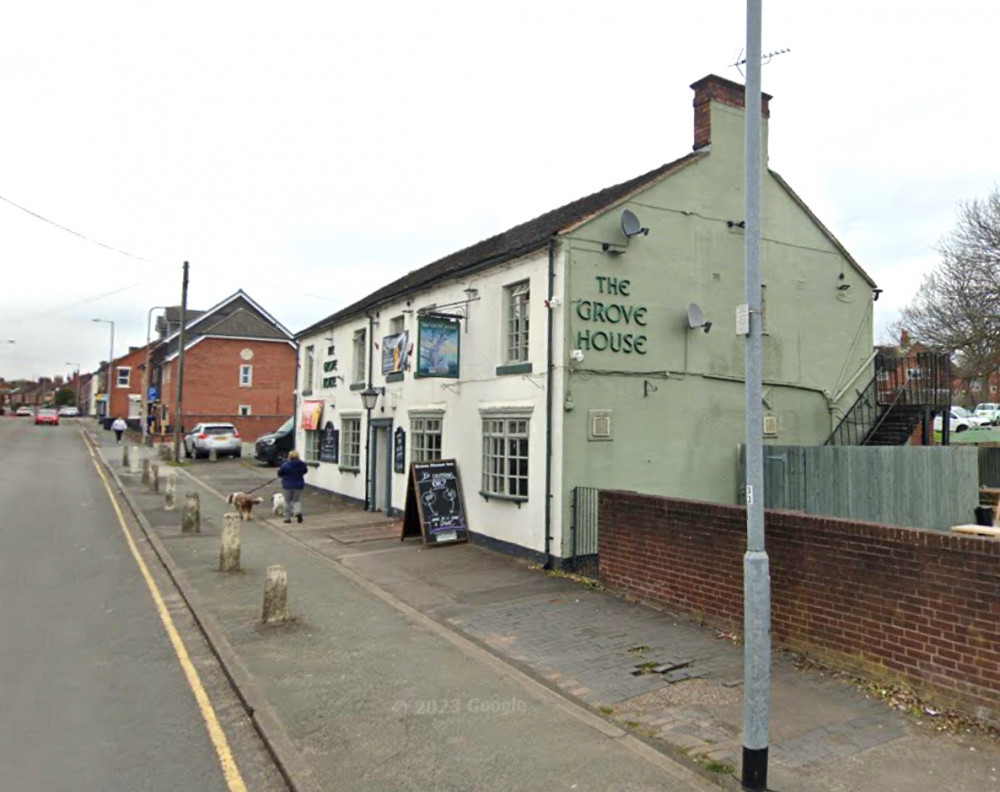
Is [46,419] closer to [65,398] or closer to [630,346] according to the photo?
[630,346]

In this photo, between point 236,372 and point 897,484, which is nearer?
point 897,484

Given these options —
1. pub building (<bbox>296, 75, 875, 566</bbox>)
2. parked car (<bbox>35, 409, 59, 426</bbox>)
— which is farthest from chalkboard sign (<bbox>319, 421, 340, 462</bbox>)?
parked car (<bbox>35, 409, 59, 426</bbox>)

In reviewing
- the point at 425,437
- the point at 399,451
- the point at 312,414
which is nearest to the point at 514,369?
the point at 425,437

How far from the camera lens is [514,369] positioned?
504 inches

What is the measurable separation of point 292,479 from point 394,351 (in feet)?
12.6

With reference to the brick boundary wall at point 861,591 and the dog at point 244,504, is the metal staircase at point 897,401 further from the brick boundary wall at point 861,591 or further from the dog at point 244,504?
the dog at point 244,504

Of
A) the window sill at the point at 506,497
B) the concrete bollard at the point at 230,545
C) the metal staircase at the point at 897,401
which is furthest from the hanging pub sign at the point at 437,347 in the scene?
the metal staircase at the point at 897,401

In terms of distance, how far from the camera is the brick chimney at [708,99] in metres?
13.9

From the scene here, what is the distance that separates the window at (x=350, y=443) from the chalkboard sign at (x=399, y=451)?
2.98 meters

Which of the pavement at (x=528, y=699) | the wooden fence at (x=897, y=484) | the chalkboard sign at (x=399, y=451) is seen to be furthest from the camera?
the chalkboard sign at (x=399, y=451)

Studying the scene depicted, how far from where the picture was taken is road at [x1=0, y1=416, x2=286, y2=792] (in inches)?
193

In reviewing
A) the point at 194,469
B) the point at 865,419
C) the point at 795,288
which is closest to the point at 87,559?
the point at 795,288

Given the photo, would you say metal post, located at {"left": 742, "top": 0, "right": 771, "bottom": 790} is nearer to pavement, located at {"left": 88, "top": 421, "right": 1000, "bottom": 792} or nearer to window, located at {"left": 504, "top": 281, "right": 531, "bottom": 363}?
pavement, located at {"left": 88, "top": 421, "right": 1000, "bottom": 792}

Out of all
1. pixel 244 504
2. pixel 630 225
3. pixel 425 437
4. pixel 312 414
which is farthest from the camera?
pixel 312 414
